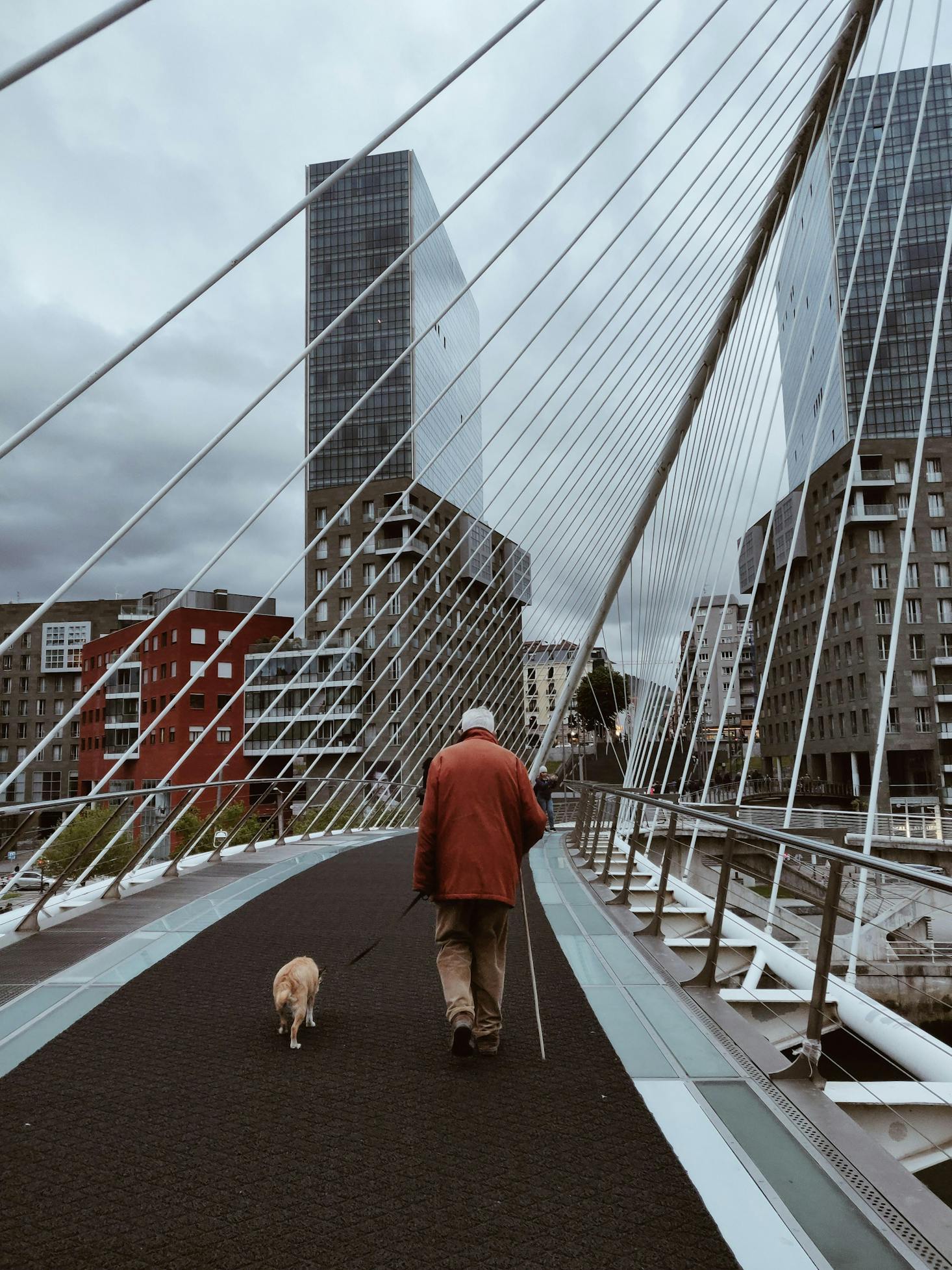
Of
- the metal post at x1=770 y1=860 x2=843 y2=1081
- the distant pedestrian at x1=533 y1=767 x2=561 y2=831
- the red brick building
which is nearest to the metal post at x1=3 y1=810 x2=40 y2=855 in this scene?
the metal post at x1=770 y1=860 x2=843 y2=1081

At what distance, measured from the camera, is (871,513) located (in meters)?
49.7

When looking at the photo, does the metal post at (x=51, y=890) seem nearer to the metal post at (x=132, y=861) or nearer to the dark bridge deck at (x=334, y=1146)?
the metal post at (x=132, y=861)

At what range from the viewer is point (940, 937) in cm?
943

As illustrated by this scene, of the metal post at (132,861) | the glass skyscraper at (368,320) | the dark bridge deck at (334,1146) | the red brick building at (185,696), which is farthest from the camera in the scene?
the glass skyscraper at (368,320)

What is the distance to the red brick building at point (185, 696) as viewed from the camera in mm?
53094

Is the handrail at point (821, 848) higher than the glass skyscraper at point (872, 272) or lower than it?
lower

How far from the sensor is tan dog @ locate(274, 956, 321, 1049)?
3965mm

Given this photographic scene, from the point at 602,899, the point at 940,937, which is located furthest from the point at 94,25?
the point at 940,937

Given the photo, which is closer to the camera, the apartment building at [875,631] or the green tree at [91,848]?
the green tree at [91,848]

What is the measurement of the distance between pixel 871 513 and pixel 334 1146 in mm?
51184

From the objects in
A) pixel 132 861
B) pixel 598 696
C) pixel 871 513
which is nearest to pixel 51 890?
pixel 132 861

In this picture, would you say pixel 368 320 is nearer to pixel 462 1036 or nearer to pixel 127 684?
pixel 127 684

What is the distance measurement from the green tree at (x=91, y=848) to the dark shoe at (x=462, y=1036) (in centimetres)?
359

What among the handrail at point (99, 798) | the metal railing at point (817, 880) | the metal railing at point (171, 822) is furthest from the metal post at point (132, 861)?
the metal railing at point (817, 880)
